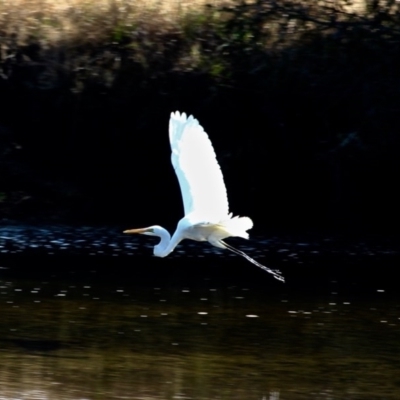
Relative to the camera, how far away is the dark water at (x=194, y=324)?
8.15 metres

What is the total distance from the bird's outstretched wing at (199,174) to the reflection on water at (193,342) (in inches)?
46.0

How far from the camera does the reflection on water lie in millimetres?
8047

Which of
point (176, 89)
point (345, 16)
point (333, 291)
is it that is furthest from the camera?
point (176, 89)

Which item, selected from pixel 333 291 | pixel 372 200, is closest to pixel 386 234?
pixel 372 200

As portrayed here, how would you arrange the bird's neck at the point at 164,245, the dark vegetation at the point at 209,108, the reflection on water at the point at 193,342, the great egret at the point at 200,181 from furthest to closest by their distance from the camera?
the dark vegetation at the point at 209,108 → the bird's neck at the point at 164,245 → the great egret at the point at 200,181 → the reflection on water at the point at 193,342

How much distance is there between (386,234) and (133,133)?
13.6 ft

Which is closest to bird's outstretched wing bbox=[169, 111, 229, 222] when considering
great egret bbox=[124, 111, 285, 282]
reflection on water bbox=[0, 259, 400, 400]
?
great egret bbox=[124, 111, 285, 282]

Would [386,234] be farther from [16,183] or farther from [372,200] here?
[16,183]

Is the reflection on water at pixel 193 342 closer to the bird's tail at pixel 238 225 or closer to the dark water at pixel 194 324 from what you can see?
the dark water at pixel 194 324

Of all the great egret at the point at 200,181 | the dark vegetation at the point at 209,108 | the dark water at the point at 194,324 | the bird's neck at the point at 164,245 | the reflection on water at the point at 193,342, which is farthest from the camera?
the dark vegetation at the point at 209,108

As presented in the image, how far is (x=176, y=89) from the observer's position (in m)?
17.3

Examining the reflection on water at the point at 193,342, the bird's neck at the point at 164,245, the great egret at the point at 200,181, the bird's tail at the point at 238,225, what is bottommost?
the reflection on water at the point at 193,342

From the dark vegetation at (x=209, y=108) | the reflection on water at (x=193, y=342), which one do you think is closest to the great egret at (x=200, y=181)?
the reflection on water at (x=193, y=342)

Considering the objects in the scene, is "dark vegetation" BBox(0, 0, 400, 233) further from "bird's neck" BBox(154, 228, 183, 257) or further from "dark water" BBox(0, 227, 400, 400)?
"bird's neck" BBox(154, 228, 183, 257)
